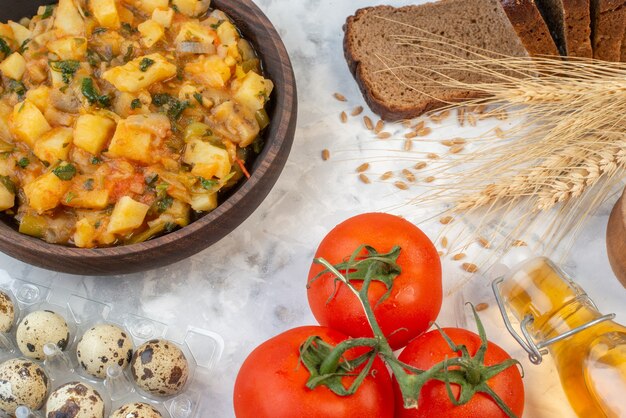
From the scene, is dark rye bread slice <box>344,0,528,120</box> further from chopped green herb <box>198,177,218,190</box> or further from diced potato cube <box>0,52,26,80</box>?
diced potato cube <box>0,52,26,80</box>

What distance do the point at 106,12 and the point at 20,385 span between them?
1223 millimetres

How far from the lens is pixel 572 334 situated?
7.57 feet

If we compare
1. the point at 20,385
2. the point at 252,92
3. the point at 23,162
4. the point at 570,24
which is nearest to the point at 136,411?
the point at 20,385

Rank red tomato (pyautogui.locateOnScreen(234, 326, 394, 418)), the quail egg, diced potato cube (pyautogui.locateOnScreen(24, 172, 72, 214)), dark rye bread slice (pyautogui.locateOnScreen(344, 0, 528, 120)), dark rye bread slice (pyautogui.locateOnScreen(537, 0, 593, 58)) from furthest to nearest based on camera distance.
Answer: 1. dark rye bread slice (pyautogui.locateOnScreen(344, 0, 528, 120))
2. dark rye bread slice (pyautogui.locateOnScreen(537, 0, 593, 58))
3. the quail egg
4. diced potato cube (pyautogui.locateOnScreen(24, 172, 72, 214))
5. red tomato (pyautogui.locateOnScreen(234, 326, 394, 418))

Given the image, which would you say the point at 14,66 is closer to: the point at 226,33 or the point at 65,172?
the point at 65,172

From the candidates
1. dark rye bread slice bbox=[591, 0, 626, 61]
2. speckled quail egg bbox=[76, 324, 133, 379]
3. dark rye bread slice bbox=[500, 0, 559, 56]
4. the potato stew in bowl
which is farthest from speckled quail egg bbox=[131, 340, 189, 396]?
dark rye bread slice bbox=[591, 0, 626, 61]

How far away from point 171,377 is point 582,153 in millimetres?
1570

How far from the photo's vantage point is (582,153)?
2619 millimetres

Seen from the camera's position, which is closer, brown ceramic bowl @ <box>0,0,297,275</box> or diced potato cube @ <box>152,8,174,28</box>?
brown ceramic bowl @ <box>0,0,297,275</box>

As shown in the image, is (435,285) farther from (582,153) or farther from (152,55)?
(152,55)

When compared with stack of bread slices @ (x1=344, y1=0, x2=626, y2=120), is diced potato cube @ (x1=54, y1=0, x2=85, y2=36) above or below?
below

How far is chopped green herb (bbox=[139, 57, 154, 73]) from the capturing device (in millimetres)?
2428

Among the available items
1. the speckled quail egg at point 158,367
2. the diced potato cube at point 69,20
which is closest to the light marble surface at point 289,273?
the speckled quail egg at point 158,367

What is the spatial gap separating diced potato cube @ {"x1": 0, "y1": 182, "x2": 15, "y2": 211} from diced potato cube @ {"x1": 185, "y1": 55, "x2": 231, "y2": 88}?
Result: 0.69 m
